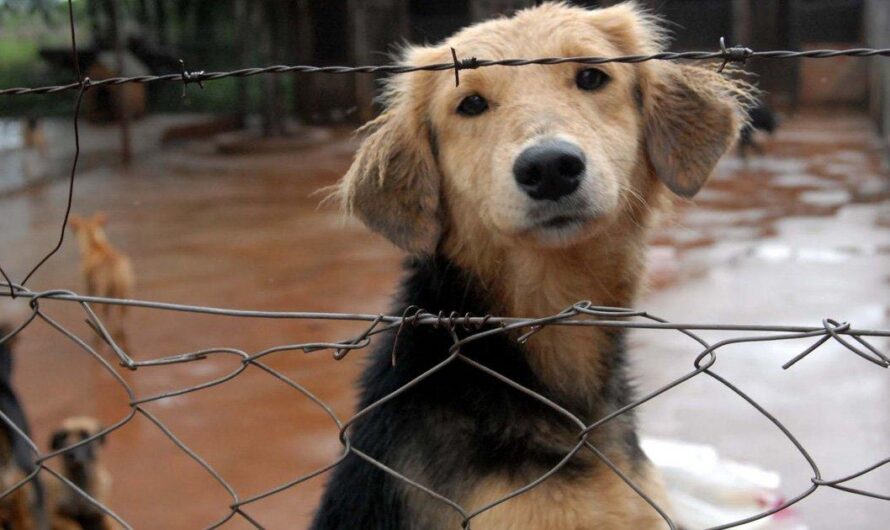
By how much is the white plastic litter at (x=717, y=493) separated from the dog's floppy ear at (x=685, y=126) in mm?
1262

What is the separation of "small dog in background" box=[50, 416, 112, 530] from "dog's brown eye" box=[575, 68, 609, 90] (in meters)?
2.52

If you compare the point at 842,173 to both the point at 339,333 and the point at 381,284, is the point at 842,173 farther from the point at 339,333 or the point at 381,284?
the point at 339,333

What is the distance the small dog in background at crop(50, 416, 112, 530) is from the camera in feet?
13.7

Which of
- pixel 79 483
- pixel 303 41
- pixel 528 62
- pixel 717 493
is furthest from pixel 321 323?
pixel 303 41

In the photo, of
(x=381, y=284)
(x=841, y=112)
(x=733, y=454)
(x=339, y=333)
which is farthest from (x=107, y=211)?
(x=841, y=112)

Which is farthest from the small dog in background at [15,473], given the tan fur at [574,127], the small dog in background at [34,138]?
the small dog in background at [34,138]

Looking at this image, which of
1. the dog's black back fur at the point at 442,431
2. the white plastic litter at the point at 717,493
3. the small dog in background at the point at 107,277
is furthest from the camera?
the small dog in background at the point at 107,277

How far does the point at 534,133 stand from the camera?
2.42 metres

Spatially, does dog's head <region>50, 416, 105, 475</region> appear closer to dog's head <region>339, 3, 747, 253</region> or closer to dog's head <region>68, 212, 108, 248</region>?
dog's head <region>339, 3, 747, 253</region>

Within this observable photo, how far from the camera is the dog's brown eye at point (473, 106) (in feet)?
8.91

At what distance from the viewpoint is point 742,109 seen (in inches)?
117

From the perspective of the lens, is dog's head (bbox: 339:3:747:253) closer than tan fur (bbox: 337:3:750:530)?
Yes

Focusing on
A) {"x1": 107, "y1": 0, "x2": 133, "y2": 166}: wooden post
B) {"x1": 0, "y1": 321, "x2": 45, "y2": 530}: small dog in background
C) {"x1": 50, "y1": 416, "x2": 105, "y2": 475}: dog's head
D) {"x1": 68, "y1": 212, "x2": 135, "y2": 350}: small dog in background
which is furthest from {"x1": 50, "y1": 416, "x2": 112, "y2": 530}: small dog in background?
{"x1": 107, "y1": 0, "x2": 133, "y2": 166}: wooden post

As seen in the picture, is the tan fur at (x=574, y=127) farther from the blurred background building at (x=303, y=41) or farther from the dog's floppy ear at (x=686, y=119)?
the blurred background building at (x=303, y=41)
